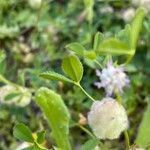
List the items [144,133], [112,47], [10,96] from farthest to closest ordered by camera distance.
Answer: [10,96], [144,133], [112,47]

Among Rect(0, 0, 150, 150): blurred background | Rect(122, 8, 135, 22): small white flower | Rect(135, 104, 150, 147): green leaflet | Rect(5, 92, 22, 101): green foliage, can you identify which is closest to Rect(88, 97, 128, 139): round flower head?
Rect(135, 104, 150, 147): green leaflet

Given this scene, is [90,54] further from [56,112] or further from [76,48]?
[56,112]

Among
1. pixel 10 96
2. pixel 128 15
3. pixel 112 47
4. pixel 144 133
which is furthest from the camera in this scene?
pixel 128 15

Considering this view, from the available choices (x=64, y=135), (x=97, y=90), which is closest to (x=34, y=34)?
(x=97, y=90)

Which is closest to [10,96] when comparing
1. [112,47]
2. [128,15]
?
[128,15]

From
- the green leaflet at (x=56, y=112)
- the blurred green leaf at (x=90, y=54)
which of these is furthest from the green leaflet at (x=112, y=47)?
the green leaflet at (x=56, y=112)

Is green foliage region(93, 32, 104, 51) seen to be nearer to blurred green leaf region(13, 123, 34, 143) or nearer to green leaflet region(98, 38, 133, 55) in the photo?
green leaflet region(98, 38, 133, 55)

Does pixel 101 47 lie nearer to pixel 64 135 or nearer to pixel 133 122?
pixel 64 135
